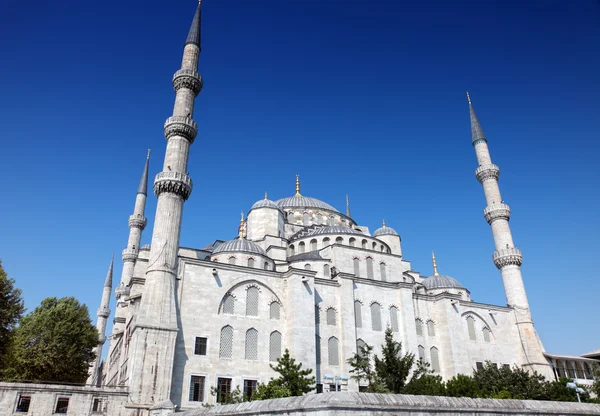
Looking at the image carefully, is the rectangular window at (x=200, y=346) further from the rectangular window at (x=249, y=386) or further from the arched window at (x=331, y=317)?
the arched window at (x=331, y=317)

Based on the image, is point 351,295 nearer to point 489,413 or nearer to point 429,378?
point 429,378

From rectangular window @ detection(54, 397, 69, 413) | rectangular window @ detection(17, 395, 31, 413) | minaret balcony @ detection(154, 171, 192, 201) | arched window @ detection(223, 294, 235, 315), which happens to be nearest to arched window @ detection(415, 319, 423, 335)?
arched window @ detection(223, 294, 235, 315)

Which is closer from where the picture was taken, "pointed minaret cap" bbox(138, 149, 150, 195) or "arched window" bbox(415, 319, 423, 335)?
"arched window" bbox(415, 319, 423, 335)

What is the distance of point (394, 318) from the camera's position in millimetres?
23969

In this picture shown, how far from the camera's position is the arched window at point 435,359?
78.1 ft

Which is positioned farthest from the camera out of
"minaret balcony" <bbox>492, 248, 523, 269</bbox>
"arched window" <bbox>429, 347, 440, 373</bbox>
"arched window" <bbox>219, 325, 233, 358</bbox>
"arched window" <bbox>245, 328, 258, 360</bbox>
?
"minaret balcony" <bbox>492, 248, 523, 269</bbox>

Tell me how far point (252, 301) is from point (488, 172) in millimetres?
18113

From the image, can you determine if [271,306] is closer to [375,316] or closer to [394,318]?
[375,316]

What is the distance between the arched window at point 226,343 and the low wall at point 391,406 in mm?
11013

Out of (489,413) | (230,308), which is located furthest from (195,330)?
(489,413)

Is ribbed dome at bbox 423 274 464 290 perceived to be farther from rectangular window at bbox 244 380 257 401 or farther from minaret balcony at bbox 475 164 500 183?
rectangular window at bbox 244 380 257 401

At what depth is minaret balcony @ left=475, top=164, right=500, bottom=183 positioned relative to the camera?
29391 millimetres

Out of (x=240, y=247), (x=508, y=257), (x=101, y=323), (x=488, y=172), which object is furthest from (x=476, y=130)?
(x=101, y=323)

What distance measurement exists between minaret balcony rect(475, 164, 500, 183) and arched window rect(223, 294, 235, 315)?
18805 millimetres
